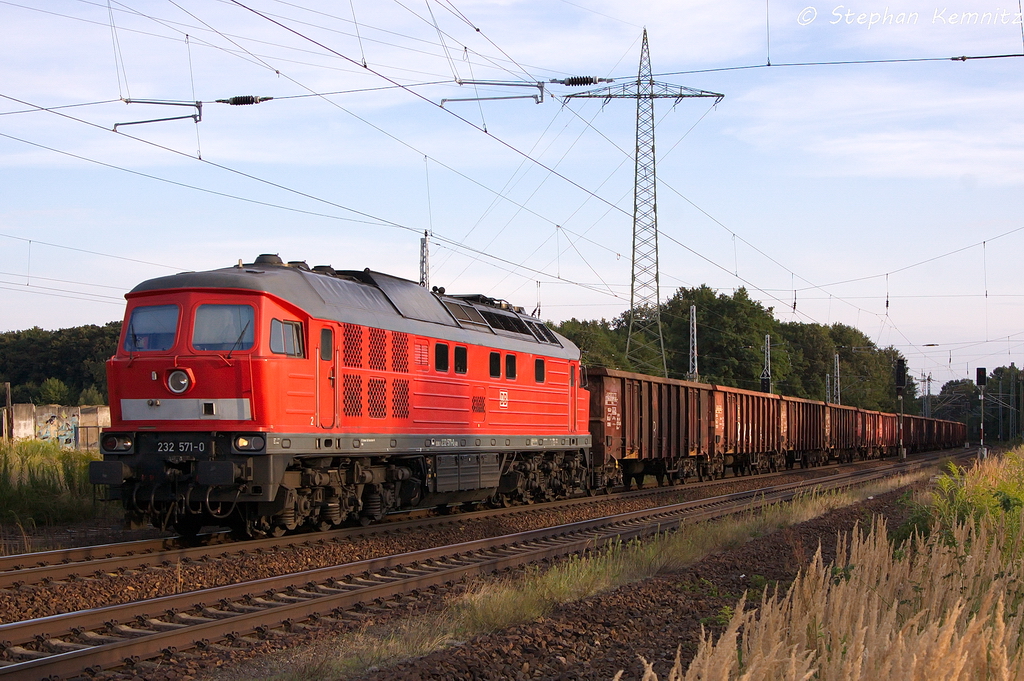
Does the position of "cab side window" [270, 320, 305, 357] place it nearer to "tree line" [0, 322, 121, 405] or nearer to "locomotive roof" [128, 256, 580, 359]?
"locomotive roof" [128, 256, 580, 359]

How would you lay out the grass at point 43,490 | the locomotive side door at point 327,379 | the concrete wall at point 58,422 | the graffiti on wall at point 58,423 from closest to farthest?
the locomotive side door at point 327,379, the grass at point 43,490, the concrete wall at point 58,422, the graffiti on wall at point 58,423

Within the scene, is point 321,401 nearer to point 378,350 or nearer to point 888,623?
point 378,350

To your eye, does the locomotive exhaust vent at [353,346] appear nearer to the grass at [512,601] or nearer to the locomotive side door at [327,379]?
the locomotive side door at [327,379]

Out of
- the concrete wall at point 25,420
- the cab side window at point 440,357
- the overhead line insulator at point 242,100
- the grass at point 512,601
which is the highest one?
the overhead line insulator at point 242,100

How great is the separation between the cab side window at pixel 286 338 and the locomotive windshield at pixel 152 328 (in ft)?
4.77

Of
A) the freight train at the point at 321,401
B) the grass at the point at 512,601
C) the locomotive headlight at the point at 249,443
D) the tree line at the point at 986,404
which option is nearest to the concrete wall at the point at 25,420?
the freight train at the point at 321,401

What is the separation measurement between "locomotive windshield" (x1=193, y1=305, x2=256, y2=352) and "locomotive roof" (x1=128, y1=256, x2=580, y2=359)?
344mm

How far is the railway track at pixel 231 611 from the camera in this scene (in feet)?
25.3

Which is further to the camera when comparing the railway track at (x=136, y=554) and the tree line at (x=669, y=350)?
the tree line at (x=669, y=350)

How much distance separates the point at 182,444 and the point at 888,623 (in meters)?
10.4

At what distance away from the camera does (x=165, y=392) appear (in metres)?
13.3

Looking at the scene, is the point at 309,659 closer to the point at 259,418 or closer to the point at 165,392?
the point at 259,418

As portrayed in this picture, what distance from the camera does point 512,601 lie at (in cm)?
973

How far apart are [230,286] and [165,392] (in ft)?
5.89
